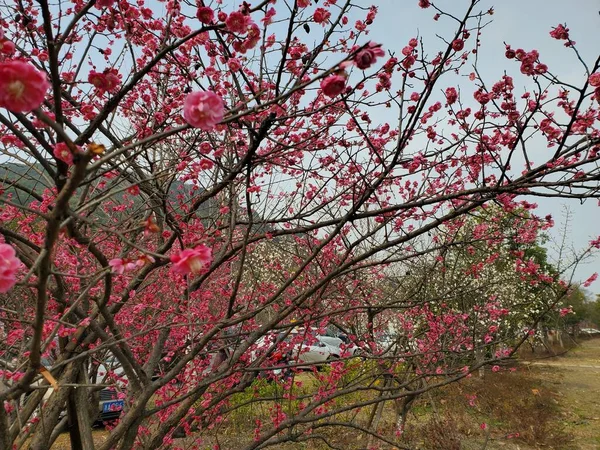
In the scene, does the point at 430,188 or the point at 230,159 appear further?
the point at 430,188

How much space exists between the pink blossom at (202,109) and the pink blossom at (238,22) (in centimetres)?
92

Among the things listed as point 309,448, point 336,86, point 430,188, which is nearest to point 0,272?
point 336,86

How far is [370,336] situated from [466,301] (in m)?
3.65

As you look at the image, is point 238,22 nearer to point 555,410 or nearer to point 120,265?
point 120,265

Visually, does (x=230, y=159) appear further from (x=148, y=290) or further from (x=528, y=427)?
(x=528, y=427)

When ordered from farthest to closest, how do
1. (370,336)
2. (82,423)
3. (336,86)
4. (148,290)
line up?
(370,336)
(148,290)
(82,423)
(336,86)

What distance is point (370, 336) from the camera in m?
5.63

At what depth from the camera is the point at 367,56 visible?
1.20 metres

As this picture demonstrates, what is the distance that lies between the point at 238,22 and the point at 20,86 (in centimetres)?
116

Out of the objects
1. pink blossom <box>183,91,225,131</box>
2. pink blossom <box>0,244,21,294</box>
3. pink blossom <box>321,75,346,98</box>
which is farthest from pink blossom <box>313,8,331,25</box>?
pink blossom <box>0,244,21,294</box>

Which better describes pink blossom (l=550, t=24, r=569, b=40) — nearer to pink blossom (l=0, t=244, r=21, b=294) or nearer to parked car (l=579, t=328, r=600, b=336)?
pink blossom (l=0, t=244, r=21, b=294)

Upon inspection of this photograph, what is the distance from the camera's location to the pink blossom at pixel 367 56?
120 cm

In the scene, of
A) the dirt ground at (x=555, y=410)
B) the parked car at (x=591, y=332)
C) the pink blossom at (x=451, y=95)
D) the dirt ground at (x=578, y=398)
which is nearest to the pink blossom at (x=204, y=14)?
the pink blossom at (x=451, y=95)

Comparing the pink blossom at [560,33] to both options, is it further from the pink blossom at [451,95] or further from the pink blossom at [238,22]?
the pink blossom at [238,22]
